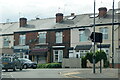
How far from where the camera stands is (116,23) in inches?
1734

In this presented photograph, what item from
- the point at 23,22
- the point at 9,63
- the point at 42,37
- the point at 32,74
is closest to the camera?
the point at 32,74

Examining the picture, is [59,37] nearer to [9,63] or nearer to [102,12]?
[102,12]

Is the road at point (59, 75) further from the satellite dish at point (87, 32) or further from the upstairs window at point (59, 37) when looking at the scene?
the upstairs window at point (59, 37)

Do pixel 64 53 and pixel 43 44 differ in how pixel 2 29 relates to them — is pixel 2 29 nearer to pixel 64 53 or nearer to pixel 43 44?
pixel 43 44

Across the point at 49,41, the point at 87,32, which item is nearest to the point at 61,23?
the point at 49,41

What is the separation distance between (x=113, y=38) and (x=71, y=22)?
10984mm

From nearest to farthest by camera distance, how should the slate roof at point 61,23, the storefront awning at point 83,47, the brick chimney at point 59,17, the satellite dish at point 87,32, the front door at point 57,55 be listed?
the storefront awning at point 83,47 → the satellite dish at point 87,32 → the slate roof at point 61,23 → the front door at point 57,55 → the brick chimney at point 59,17

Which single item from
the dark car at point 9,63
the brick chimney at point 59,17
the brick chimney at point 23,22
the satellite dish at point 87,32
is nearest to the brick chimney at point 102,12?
the satellite dish at point 87,32

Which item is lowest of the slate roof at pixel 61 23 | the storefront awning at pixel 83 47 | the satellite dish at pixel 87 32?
the storefront awning at pixel 83 47

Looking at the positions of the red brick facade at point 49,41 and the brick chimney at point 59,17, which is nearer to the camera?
the red brick facade at point 49,41

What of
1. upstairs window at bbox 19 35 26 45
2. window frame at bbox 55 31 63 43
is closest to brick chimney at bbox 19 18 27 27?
upstairs window at bbox 19 35 26 45

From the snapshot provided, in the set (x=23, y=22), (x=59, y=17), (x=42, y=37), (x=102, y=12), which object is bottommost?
(x=42, y=37)

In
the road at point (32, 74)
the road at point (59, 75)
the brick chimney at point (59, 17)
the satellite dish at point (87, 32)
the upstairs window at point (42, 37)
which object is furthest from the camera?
the brick chimney at point (59, 17)

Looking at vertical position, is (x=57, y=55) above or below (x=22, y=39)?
below
